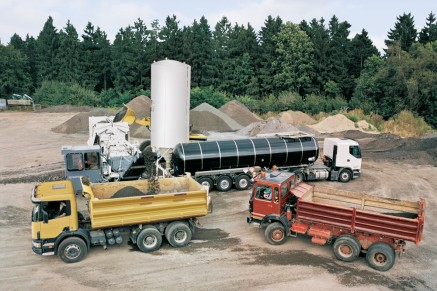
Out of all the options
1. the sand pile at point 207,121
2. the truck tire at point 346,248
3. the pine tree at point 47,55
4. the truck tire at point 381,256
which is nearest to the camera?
Result: the truck tire at point 381,256

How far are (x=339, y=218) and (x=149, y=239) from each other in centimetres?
661

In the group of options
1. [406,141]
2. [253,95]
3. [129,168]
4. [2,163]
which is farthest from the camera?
[253,95]

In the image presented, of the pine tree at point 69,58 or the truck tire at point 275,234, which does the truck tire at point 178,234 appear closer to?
the truck tire at point 275,234

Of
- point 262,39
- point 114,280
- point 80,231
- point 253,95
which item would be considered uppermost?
point 262,39

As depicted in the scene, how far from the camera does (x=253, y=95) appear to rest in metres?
77.8

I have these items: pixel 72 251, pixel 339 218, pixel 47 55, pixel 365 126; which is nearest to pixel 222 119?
pixel 365 126

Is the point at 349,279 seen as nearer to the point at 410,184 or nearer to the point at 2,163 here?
the point at 410,184

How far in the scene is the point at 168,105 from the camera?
78.9 feet

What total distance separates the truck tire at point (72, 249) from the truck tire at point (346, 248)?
8.45 metres

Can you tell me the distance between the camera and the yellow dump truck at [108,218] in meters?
12.5

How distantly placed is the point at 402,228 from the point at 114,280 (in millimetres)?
9135

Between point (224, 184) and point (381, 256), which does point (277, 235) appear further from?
point (224, 184)

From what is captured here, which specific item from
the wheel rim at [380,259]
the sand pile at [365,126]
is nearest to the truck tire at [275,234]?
the wheel rim at [380,259]

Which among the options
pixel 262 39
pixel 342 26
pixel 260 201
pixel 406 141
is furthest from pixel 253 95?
pixel 260 201
